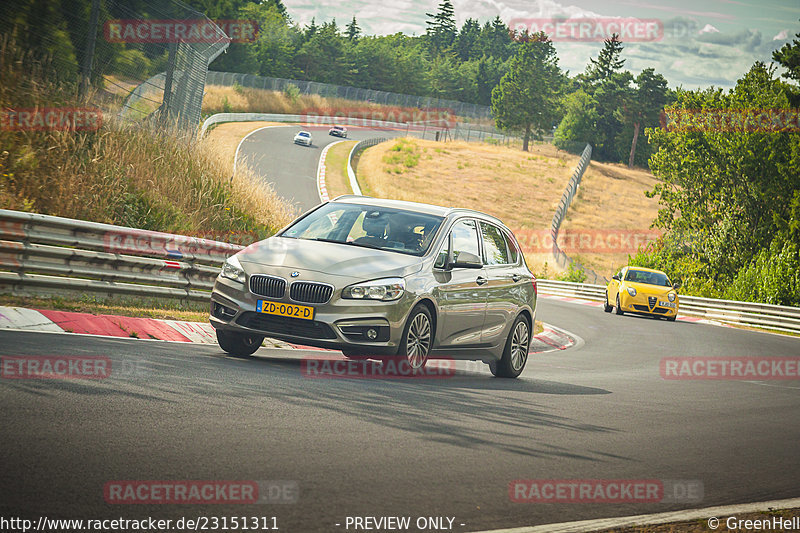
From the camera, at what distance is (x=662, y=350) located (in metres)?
19.5

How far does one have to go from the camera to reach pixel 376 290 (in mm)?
9188

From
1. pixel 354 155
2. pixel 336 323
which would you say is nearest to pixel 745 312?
pixel 336 323

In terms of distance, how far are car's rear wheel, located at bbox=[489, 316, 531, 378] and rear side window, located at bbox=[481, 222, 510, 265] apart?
842 mm

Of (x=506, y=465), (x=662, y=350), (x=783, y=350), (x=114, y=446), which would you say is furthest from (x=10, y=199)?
(x=783, y=350)

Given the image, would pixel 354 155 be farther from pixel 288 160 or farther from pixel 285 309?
pixel 285 309

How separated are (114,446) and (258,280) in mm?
4095

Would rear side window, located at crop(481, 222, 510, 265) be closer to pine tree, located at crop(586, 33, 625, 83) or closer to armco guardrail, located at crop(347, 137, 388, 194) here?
armco guardrail, located at crop(347, 137, 388, 194)

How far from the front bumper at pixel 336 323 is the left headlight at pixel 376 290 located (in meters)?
0.05

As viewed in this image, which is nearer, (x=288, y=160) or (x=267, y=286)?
(x=267, y=286)

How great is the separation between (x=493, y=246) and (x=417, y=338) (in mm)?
2623

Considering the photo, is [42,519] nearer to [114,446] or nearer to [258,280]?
[114,446]

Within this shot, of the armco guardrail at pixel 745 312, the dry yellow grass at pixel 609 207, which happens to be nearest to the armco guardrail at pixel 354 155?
the dry yellow grass at pixel 609 207

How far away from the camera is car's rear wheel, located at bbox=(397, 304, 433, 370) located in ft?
30.8

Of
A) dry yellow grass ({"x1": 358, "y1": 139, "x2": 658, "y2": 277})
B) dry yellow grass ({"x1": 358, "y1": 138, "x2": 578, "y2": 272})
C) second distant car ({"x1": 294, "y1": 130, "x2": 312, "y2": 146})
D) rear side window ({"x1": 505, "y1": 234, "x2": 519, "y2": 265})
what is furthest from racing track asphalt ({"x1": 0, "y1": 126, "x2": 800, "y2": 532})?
second distant car ({"x1": 294, "y1": 130, "x2": 312, "y2": 146})
